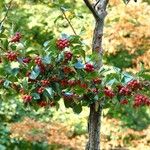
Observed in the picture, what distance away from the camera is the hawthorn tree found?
260 cm

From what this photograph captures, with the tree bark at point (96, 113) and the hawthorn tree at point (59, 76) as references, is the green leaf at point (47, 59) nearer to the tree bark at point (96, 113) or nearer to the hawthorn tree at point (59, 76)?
the hawthorn tree at point (59, 76)

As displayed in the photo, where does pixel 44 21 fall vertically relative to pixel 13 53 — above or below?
above

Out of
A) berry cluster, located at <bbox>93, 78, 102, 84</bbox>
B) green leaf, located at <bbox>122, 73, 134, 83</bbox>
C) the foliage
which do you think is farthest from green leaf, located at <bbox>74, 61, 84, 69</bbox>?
the foliage

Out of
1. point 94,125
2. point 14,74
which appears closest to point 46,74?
point 14,74

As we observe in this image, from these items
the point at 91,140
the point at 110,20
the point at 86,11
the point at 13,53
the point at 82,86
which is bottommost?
the point at 91,140

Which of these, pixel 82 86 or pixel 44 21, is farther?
pixel 44 21

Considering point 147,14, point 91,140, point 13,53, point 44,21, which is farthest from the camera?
point 44,21

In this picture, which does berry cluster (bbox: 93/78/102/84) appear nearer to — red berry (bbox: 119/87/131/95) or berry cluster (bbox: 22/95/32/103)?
red berry (bbox: 119/87/131/95)

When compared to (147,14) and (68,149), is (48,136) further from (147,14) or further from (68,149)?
(147,14)

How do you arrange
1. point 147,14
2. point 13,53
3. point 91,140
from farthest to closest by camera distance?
point 147,14 < point 91,140 < point 13,53

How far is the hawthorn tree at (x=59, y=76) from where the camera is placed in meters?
2.60

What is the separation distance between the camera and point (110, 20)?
20.9 ft

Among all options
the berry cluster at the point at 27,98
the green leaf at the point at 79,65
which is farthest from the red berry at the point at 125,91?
the berry cluster at the point at 27,98

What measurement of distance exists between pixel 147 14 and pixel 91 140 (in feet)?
11.4
